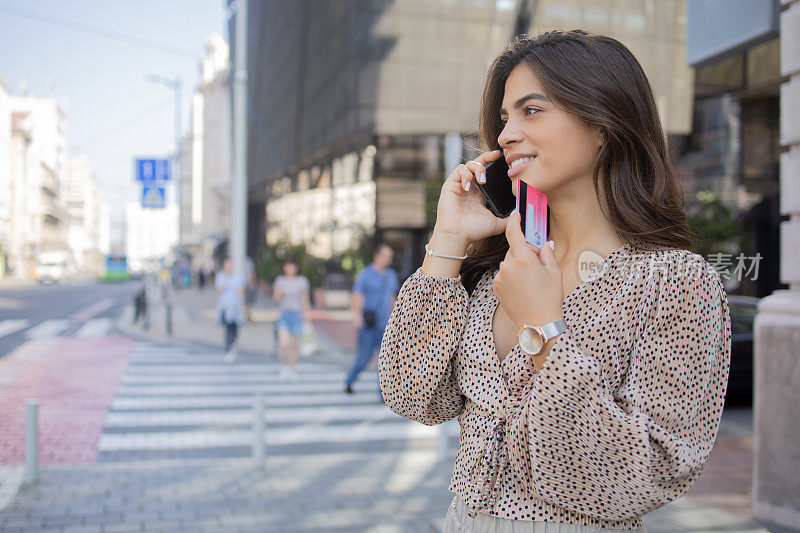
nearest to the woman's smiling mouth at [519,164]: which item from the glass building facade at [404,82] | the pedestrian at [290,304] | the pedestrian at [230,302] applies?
the pedestrian at [290,304]

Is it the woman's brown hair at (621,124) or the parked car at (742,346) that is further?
the parked car at (742,346)

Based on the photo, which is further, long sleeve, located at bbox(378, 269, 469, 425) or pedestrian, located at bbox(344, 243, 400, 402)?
pedestrian, located at bbox(344, 243, 400, 402)

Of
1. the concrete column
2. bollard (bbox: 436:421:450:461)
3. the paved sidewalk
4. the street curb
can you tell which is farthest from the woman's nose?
bollard (bbox: 436:421:450:461)

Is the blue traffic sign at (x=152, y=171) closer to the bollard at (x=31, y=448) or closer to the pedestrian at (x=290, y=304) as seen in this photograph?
the pedestrian at (x=290, y=304)

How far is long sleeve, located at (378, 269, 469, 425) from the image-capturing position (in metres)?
1.58

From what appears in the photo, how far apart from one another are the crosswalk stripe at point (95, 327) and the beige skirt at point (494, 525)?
18461 mm

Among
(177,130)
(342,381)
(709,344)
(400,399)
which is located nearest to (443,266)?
(400,399)

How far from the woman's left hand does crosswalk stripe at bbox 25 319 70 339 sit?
18.2 m

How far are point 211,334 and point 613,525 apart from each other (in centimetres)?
1758

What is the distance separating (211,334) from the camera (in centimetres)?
1814

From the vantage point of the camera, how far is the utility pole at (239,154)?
1634cm

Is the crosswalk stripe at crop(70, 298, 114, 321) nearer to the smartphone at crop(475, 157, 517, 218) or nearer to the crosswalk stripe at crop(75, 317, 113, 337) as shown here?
the crosswalk stripe at crop(75, 317, 113, 337)

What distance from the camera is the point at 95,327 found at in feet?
66.8

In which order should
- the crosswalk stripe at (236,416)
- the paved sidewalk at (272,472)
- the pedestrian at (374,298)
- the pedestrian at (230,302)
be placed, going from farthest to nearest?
1. the pedestrian at (230,302)
2. the pedestrian at (374,298)
3. the crosswalk stripe at (236,416)
4. the paved sidewalk at (272,472)
